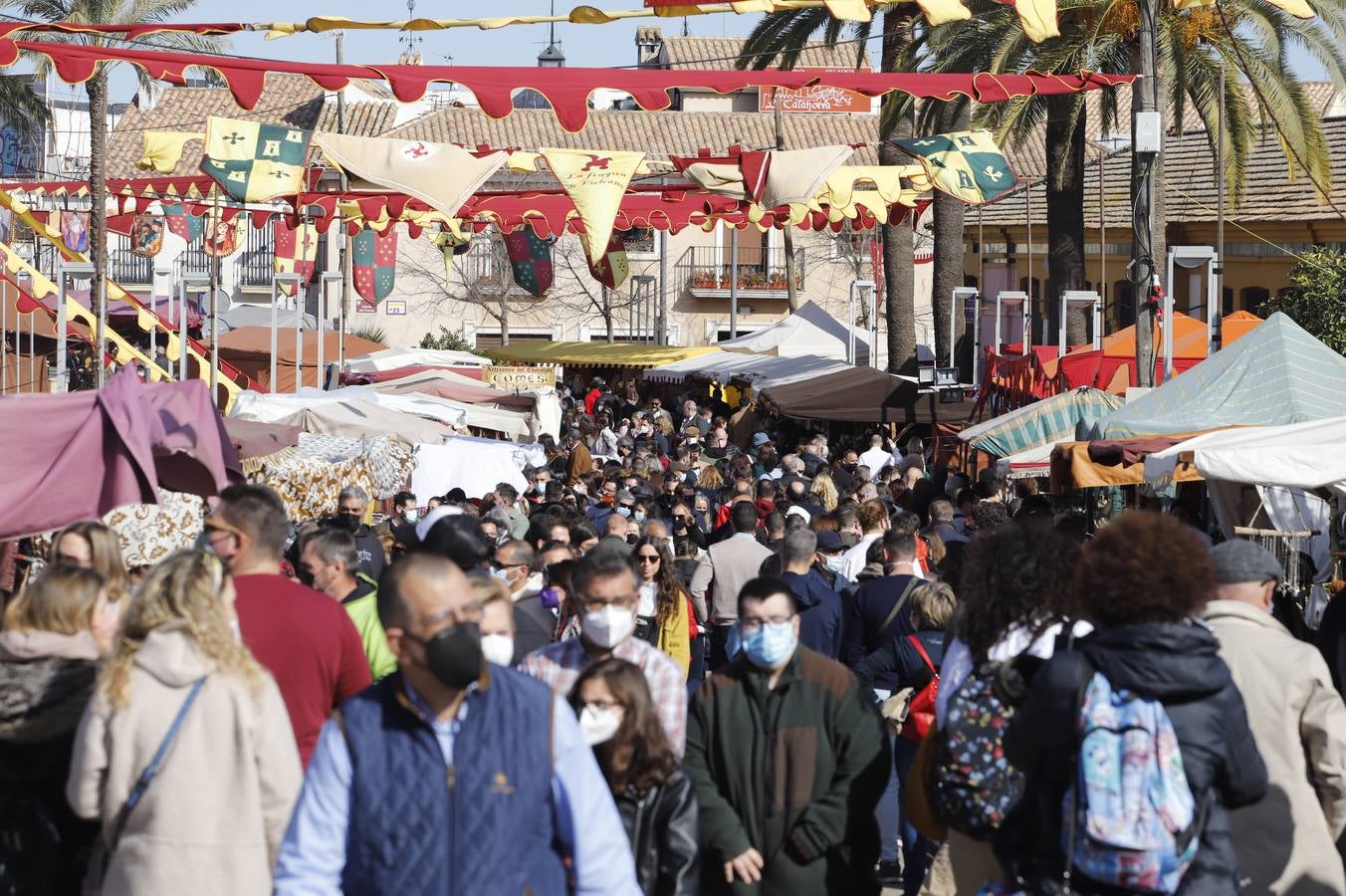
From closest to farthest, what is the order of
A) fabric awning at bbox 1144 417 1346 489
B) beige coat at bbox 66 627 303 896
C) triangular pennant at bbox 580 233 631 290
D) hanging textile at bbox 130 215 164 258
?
1. beige coat at bbox 66 627 303 896
2. fabric awning at bbox 1144 417 1346 489
3. triangular pennant at bbox 580 233 631 290
4. hanging textile at bbox 130 215 164 258

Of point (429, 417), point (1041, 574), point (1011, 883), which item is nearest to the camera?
point (1011, 883)

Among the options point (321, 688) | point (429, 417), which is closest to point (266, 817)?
point (321, 688)

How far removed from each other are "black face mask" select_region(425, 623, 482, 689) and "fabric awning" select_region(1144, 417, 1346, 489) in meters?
6.35

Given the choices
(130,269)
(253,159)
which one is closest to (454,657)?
(253,159)

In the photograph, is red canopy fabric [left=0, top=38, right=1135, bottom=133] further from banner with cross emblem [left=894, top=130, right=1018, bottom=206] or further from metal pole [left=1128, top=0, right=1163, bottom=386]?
banner with cross emblem [left=894, top=130, right=1018, bottom=206]

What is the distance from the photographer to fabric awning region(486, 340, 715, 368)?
1558 inches

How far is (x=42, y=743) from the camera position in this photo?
4934mm

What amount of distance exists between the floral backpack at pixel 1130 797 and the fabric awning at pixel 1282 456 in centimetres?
528

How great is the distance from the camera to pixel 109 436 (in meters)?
→ 8.17

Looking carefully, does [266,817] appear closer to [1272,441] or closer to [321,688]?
[321,688]

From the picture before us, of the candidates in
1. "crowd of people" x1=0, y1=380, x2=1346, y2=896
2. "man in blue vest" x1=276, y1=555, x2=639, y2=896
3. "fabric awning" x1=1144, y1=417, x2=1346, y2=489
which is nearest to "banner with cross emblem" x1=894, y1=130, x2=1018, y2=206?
"fabric awning" x1=1144, y1=417, x2=1346, y2=489

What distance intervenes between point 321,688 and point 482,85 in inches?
267

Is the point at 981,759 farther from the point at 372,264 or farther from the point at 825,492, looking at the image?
the point at 372,264

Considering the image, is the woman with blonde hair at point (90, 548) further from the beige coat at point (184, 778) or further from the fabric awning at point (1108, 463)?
the fabric awning at point (1108, 463)
